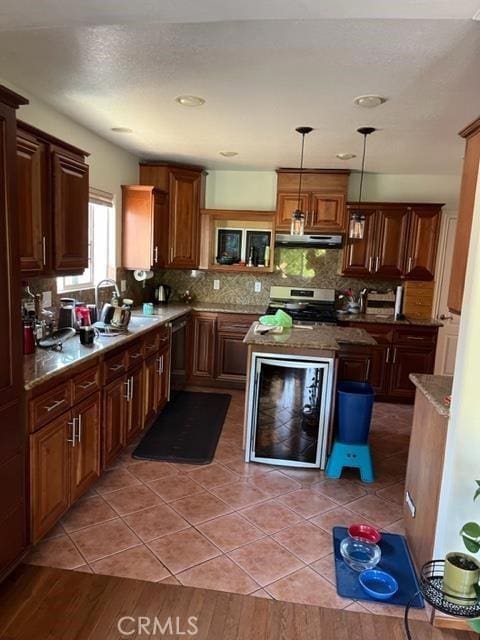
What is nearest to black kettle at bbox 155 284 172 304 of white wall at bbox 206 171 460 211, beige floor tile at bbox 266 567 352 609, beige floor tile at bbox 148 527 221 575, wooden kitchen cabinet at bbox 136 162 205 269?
wooden kitchen cabinet at bbox 136 162 205 269

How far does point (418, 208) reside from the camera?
4.76 m

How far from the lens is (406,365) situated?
15.6ft

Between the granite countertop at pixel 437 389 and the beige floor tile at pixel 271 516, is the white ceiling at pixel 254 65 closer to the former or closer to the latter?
the granite countertop at pixel 437 389

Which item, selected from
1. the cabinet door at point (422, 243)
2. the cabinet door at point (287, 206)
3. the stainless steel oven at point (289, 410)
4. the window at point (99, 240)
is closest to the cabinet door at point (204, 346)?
the window at point (99, 240)

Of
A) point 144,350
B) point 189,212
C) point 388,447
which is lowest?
point 388,447

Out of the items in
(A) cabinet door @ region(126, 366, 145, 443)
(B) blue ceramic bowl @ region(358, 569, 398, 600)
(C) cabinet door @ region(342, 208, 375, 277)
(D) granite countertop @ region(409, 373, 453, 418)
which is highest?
(C) cabinet door @ region(342, 208, 375, 277)

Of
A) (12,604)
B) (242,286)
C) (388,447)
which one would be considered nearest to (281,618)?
(12,604)

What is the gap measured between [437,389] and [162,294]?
3556 millimetres

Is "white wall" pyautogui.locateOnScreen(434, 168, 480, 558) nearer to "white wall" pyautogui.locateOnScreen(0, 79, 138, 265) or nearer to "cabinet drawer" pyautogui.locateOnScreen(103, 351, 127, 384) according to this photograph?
"cabinet drawer" pyautogui.locateOnScreen(103, 351, 127, 384)

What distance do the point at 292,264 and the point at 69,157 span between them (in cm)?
311

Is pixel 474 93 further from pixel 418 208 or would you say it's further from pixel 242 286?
pixel 242 286

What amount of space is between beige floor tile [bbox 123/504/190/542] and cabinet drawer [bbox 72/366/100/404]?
0.76m

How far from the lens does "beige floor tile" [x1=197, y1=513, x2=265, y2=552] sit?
2.37 m

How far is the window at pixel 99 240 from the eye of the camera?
13.1ft
